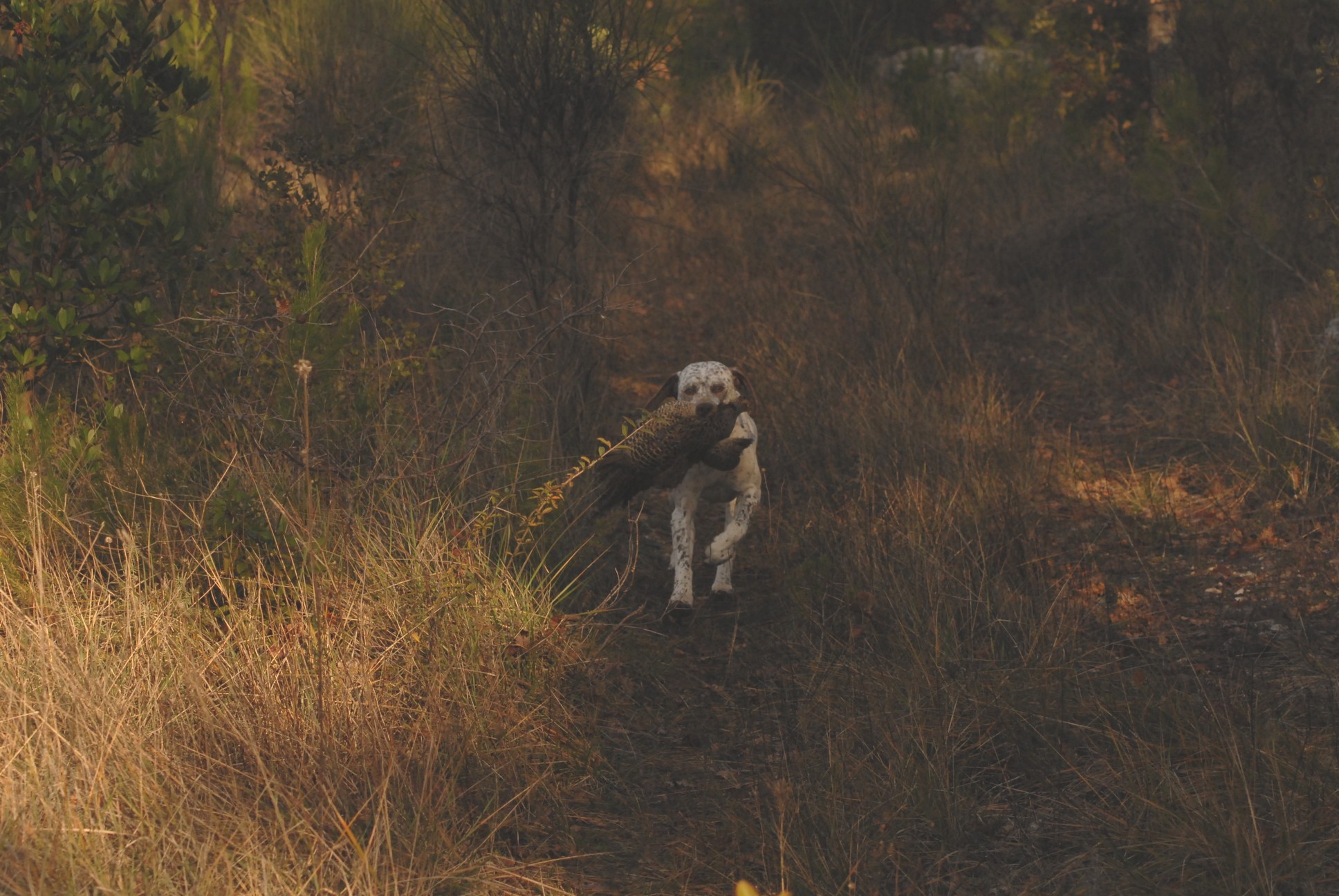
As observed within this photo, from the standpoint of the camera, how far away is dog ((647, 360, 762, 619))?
4.88 meters

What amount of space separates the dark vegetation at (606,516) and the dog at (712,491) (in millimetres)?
194

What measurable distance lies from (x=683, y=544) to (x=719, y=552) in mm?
151

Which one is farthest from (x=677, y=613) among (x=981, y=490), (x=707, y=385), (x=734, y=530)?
(x=981, y=490)

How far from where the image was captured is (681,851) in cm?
330

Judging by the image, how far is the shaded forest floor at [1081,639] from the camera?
10.6 ft

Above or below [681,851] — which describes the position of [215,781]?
above

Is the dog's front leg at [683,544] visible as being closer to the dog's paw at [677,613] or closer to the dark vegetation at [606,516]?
the dog's paw at [677,613]

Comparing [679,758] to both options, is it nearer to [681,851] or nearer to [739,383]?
[681,851]

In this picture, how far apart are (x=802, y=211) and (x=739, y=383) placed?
18.9 feet

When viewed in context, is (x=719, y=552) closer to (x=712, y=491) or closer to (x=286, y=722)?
(x=712, y=491)

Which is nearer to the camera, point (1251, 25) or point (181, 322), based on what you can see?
point (181, 322)

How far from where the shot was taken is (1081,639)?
427 centimetres

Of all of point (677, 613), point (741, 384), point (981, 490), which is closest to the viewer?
point (677, 613)

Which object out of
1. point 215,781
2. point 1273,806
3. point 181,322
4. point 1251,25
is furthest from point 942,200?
point 215,781
